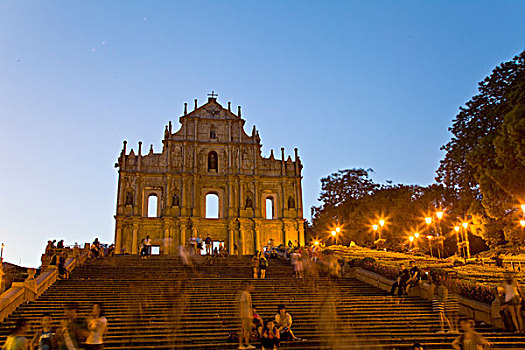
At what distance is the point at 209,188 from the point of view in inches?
1642

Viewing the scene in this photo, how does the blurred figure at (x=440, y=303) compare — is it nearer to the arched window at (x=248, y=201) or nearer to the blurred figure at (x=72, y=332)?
the blurred figure at (x=72, y=332)

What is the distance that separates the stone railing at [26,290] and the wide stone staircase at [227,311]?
27 centimetres

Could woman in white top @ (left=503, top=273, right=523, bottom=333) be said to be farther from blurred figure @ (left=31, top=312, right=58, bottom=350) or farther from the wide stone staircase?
blurred figure @ (left=31, top=312, right=58, bottom=350)

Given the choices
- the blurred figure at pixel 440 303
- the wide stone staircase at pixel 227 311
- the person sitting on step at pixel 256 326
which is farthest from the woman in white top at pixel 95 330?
the blurred figure at pixel 440 303

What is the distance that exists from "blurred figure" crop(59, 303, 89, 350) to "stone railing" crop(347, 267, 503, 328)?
10.2 m

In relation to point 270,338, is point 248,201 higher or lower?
higher

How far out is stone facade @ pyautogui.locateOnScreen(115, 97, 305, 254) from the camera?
39344 mm

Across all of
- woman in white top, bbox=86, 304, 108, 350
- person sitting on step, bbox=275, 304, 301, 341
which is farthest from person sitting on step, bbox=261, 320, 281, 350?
woman in white top, bbox=86, 304, 108, 350

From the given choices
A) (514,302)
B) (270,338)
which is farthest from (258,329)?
(514,302)

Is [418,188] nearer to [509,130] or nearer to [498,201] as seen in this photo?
[498,201]

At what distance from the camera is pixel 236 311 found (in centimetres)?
1444

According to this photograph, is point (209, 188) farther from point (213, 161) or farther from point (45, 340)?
point (45, 340)

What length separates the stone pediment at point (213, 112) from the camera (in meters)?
43.6

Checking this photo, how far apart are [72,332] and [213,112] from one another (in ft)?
121
